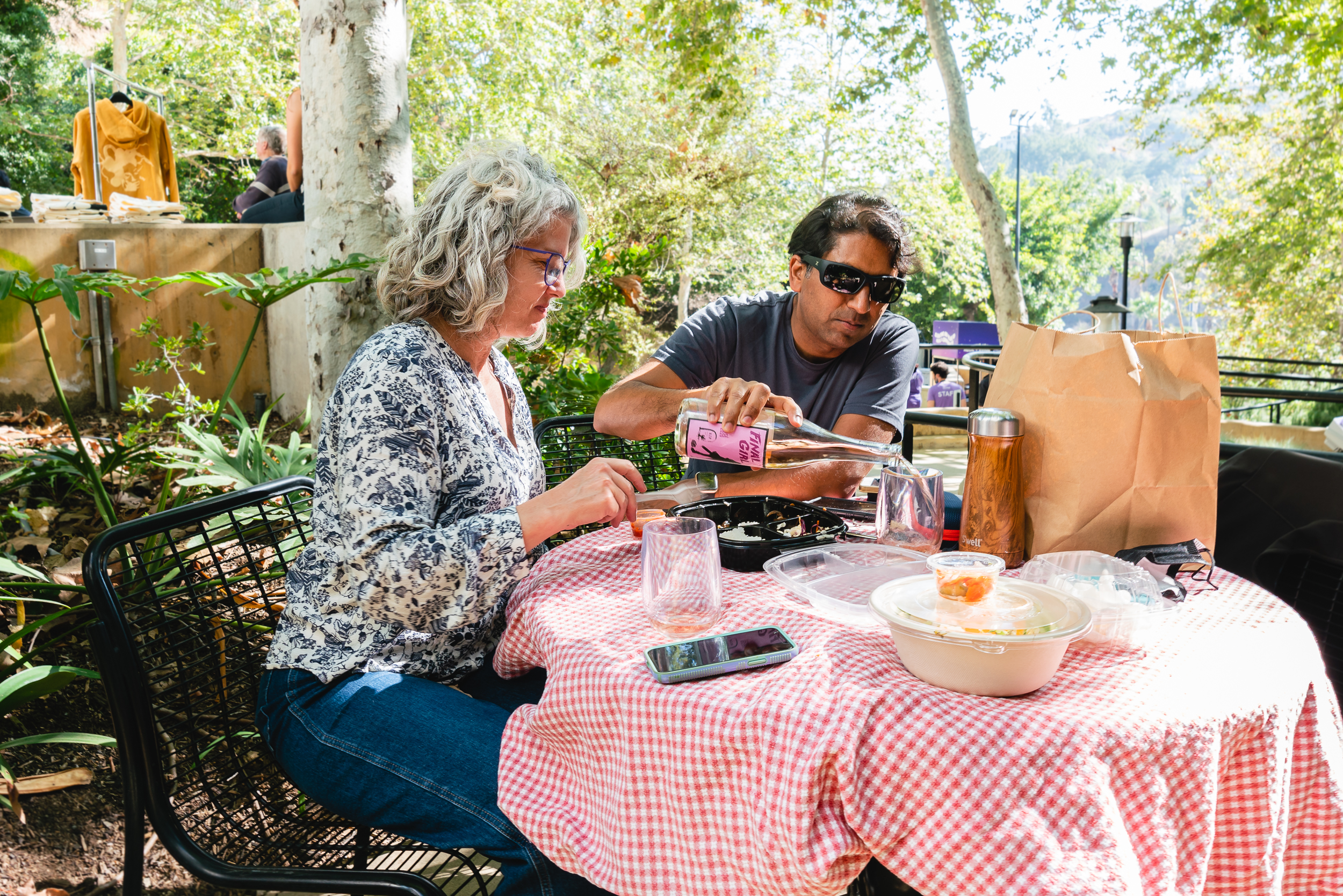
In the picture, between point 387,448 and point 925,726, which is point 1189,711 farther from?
point 387,448

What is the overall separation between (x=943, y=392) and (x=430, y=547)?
32.3 ft

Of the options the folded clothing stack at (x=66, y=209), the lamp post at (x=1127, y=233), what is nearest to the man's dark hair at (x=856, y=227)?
the folded clothing stack at (x=66, y=209)

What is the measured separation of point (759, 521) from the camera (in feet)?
5.25

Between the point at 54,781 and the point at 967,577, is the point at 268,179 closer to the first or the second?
the point at 54,781

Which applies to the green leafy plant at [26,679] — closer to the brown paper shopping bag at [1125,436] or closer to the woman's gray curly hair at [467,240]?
the woman's gray curly hair at [467,240]

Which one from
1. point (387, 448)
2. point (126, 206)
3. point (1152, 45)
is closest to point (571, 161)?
point (1152, 45)

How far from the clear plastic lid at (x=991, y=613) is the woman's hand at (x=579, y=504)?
1.79 ft

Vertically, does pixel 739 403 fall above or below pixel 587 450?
above

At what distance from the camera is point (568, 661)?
108 cm

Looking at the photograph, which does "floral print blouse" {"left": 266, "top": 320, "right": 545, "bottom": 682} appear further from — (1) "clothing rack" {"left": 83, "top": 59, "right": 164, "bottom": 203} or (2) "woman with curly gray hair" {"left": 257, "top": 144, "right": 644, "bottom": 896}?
(1) "clothing rack" {"left": 83, "top": 59, "right": 164, "bottom": 203}

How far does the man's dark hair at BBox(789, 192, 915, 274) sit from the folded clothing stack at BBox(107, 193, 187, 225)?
198 inches

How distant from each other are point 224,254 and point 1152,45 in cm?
1045

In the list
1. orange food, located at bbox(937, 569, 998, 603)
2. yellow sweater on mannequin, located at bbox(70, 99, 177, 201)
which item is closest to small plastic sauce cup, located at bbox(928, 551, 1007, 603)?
orange food, located at bbox(937, 569, 998, 603)

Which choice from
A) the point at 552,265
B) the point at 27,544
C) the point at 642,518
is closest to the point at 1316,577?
the point at 642,518
